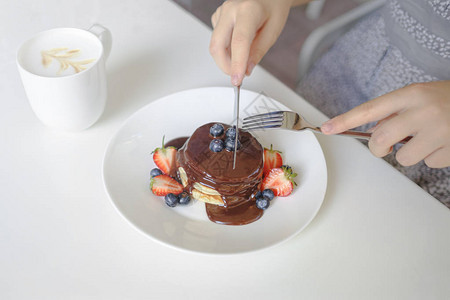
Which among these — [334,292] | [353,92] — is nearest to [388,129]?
[334,292]

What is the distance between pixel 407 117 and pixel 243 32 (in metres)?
0.40

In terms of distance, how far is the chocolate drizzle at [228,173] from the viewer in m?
1.00

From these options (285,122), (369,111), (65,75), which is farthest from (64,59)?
(369,111)

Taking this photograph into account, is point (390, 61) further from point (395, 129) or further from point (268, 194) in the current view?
point (268, 194)

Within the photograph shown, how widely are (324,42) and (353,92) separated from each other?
0.71 ft

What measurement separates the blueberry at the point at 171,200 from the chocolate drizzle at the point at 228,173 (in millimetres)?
66

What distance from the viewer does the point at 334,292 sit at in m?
0.87

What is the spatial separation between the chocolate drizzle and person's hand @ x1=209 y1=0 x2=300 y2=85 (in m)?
0.17

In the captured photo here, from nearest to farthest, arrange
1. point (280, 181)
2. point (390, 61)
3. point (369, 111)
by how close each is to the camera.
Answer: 1. point (369, 111)
2. point (280, 181)
3. point (390, 61)

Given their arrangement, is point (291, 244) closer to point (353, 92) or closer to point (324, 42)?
point (353, 92)

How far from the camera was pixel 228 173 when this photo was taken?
101 cm

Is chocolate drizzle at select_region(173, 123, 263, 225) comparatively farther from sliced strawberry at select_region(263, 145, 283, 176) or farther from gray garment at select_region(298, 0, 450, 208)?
gray garment at select_region(298, 0, 450, 208)

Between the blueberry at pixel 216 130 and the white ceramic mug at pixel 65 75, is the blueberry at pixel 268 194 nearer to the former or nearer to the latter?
the blueberry at pixel 216 130

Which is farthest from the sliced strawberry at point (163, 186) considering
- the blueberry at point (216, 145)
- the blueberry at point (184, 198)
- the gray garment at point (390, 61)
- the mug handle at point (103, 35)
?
the gray garment at point (390, 61)
